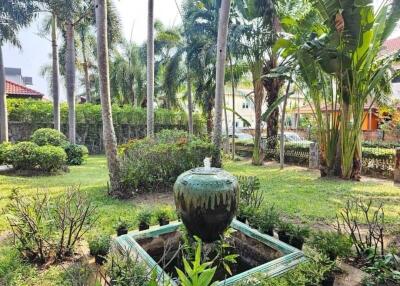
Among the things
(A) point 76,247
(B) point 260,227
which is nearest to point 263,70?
(B) point 260,227

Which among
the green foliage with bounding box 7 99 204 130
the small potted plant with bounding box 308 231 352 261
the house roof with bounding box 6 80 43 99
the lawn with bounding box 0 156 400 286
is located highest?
the house roof with bounding box 6 80 43 99

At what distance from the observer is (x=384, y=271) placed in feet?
11.0

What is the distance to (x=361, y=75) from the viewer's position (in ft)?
31.1

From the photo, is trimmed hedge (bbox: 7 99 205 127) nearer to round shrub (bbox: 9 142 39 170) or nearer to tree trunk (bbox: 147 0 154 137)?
round shrub (bbox: 9 142 39 170)

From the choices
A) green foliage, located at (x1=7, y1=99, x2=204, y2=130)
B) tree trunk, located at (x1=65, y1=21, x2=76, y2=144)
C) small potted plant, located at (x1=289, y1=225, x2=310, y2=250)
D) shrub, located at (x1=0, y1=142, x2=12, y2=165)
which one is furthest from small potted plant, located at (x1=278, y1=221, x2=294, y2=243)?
green foliage, located at (x1=7, y1=99, x2=204, y2=130)

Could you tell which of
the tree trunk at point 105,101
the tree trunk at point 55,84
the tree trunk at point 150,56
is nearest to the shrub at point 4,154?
the tree trunk at point 55,84

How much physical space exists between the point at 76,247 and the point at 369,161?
11.8 m

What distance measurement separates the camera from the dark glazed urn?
3.42 metres

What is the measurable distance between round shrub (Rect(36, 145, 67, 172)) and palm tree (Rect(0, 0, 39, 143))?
4.13 meters

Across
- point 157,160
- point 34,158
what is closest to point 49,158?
point 34,158

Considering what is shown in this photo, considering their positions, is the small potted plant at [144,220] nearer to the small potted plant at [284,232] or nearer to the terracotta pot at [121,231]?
the terracotta pot at [121,231]

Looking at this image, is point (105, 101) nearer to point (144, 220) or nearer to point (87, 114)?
point (144, 220)

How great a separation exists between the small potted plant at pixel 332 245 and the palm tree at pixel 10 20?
14476mm

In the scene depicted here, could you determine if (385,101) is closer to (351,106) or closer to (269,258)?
(351,106)
